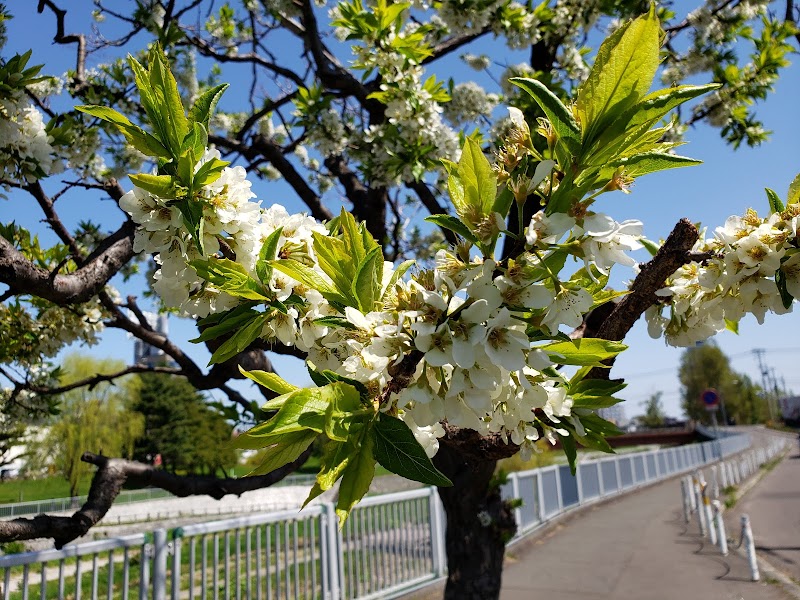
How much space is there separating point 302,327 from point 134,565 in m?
12.1

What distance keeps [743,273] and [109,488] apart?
3195 millimetres

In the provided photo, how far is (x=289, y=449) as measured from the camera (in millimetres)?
1045

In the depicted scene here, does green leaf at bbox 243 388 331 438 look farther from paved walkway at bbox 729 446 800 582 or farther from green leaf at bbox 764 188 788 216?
paved walkway at bbox 729 446 800 582

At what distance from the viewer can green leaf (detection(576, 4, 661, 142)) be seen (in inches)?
35.9

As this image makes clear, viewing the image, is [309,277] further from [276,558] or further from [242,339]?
[276,558]

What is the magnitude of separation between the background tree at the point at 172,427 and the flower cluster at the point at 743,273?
41.9 metres

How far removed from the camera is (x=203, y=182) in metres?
1.19

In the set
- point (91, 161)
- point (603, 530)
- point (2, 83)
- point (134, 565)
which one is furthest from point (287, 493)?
point (2, 83)

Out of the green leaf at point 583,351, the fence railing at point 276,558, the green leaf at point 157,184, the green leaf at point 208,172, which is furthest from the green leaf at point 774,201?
the fence railing at point 276,558

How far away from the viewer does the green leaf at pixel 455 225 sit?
1014 millimetres

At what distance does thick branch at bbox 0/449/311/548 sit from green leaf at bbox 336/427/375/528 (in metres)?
1.57

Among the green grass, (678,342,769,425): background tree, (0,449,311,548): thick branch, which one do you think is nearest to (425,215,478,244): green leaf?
(0,449,311,548): thick branch

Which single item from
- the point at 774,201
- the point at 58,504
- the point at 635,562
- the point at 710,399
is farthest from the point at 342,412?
the point at 58,504

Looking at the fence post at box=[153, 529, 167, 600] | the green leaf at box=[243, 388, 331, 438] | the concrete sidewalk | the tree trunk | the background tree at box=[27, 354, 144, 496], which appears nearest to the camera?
the green leaf at box=[243, 388, 331, 438]
